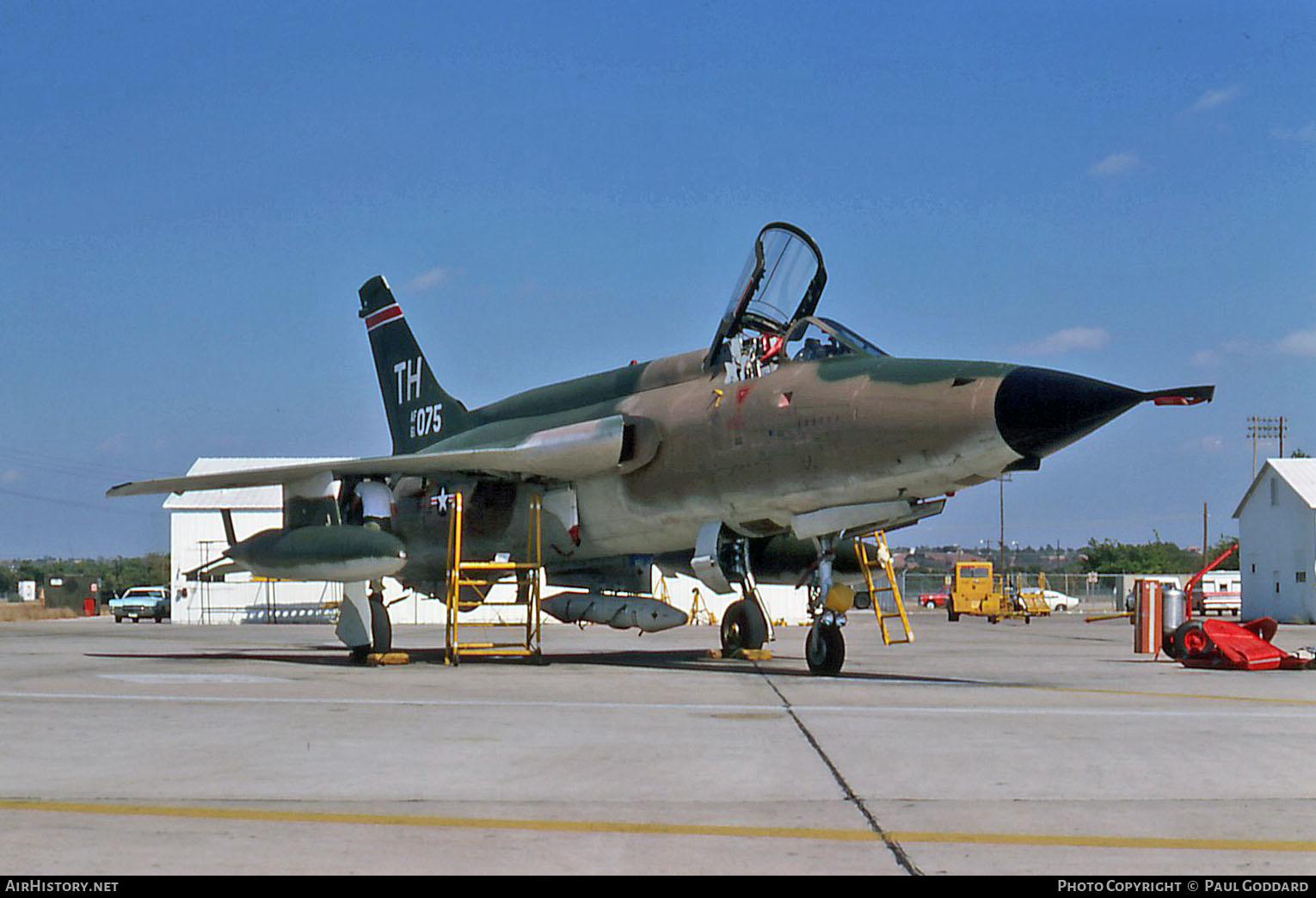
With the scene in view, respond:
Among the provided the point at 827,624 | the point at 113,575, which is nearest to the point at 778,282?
the point at 827,624

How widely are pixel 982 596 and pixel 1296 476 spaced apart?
45.3ft

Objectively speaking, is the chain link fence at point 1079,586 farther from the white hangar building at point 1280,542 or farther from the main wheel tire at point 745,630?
the main wheel tire at point 745,630

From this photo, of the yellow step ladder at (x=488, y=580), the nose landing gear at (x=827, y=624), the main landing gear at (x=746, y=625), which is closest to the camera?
the nose landing gear at (x=827, y=624)

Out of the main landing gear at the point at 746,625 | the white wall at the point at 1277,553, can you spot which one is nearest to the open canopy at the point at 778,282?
the main landing gear at the point at 746,625

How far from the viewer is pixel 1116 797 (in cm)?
568

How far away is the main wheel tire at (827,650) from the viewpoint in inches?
539

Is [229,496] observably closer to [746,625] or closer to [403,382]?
[403,382]

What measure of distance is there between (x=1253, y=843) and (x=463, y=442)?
14624mm

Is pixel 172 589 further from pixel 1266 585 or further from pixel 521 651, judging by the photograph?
pixel 1266 585

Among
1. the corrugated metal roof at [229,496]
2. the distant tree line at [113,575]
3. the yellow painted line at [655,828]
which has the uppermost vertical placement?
the corrugated metal roof at [229,496]

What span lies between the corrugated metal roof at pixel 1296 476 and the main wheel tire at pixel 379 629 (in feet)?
125

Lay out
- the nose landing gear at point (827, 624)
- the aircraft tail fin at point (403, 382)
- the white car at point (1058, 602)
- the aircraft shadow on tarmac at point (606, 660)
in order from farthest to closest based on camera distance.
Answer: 1. the white car at point (1058, 602)
2. the aircraft tail fin at point (403, 382)
3. the aircraft shadow on tarmac at point (606, 660)
4. the nose landing gear at point (827, 624)

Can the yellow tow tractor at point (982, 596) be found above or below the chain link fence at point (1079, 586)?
above
